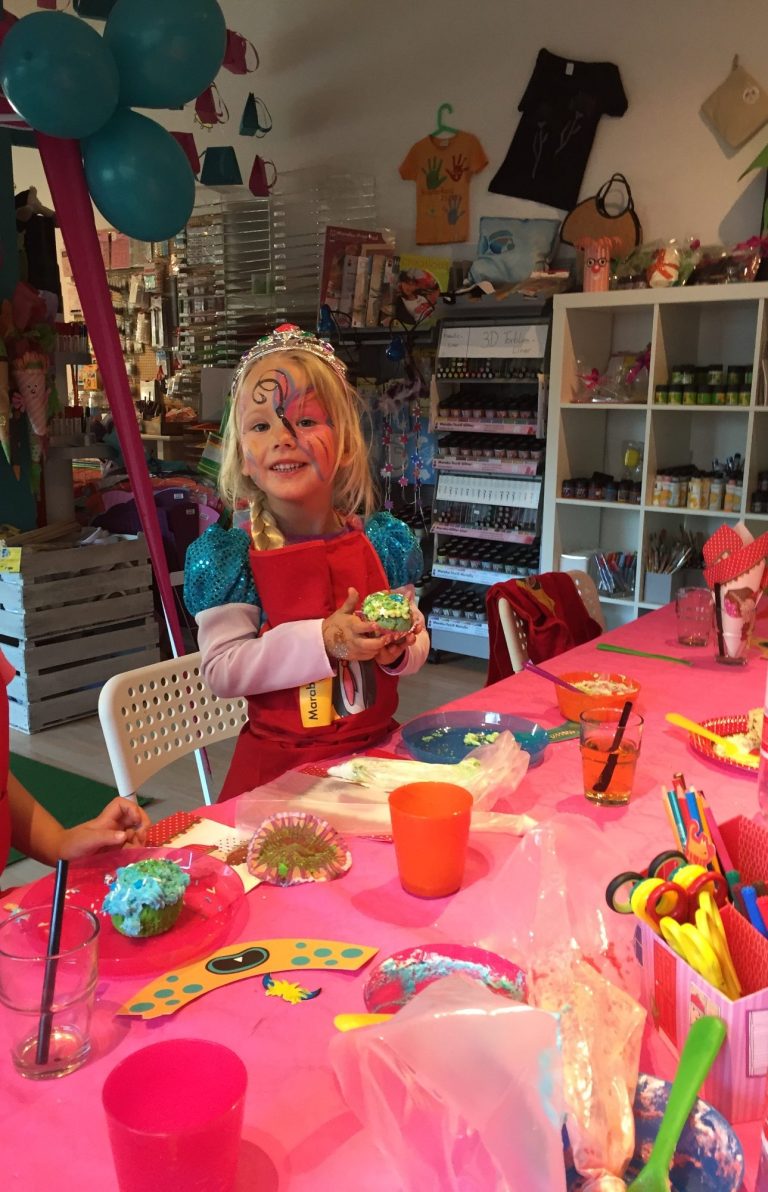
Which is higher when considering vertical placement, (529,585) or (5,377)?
(5,377)

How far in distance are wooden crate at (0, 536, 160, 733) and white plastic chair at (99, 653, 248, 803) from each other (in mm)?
2329

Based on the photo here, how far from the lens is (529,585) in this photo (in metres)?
2.49

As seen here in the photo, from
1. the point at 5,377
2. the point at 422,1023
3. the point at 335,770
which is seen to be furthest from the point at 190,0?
the point at 422,1023

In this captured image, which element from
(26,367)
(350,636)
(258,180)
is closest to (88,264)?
(26,367)

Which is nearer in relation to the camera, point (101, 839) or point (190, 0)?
point (101, 839)

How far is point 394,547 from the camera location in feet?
6.29

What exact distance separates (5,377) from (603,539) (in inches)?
112

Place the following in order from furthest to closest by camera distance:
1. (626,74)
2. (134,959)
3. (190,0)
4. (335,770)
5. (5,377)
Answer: (626,74) → (5,377) → (190,0) → (335,770) → (134,959)

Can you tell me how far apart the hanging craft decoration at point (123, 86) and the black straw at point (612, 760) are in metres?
2.25

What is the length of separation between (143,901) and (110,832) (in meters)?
0.21

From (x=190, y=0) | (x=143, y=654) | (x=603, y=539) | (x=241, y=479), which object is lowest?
(x=143, y=654)

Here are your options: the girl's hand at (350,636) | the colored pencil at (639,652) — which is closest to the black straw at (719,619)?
the colored pencil at (639,652)

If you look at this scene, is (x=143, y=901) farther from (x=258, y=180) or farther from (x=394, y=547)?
(x=258, y=180)

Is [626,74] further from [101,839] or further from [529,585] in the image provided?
[101,839]
